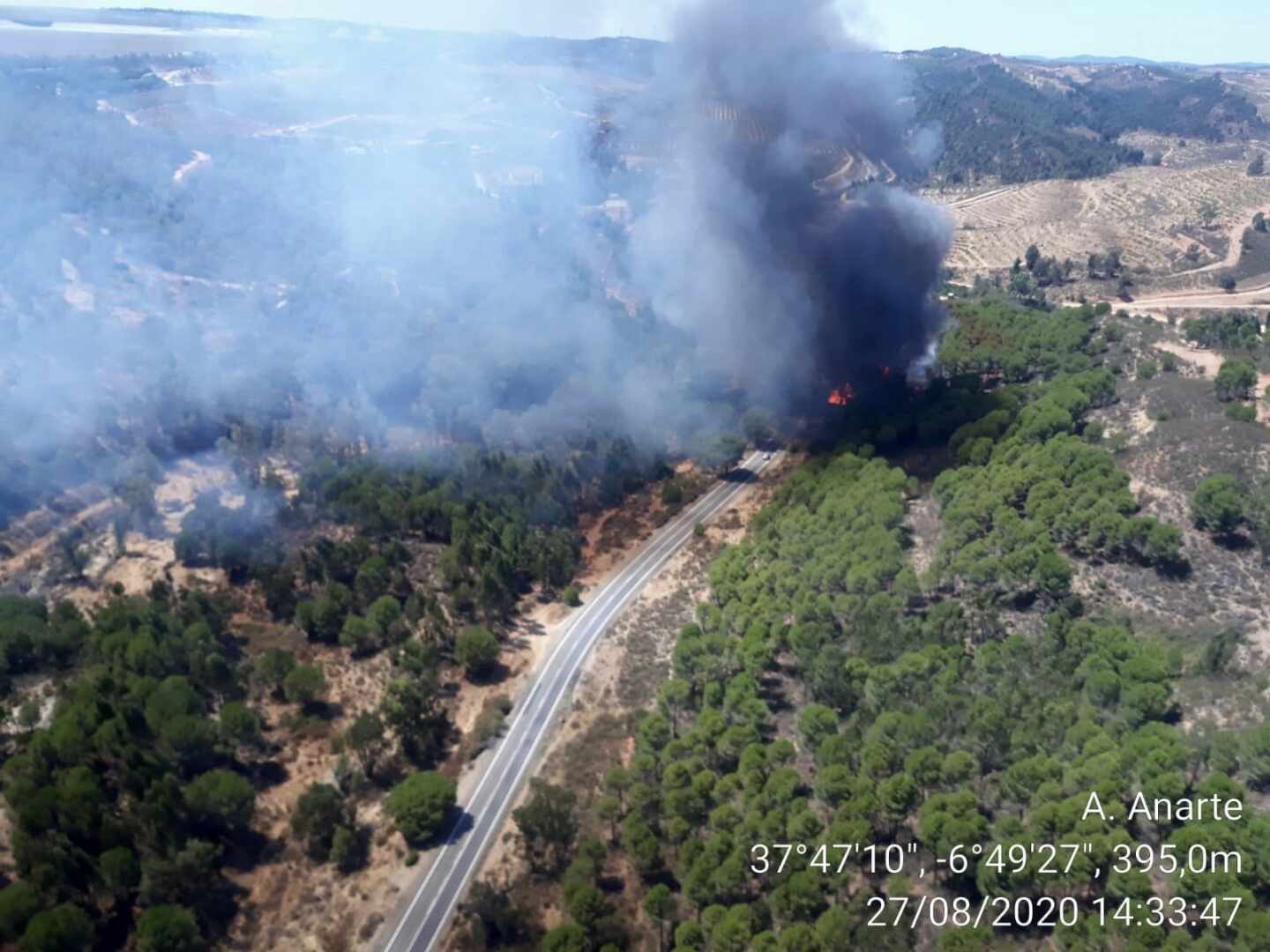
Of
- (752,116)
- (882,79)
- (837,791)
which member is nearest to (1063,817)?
(837,791)

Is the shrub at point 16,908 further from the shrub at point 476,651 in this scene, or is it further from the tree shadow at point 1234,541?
the tree shadow at point 1234,541

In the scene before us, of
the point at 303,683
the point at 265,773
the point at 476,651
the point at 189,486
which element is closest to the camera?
the point at 265,773

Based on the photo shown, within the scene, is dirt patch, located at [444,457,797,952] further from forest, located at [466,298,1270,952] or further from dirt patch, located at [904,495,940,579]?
dirt patch, located at [904,495,940,579]

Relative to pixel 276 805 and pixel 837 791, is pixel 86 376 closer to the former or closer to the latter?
pixel 276 805

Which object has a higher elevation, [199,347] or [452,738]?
[199,347]

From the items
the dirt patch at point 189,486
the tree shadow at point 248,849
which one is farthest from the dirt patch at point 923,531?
the dirt patch at point 189,486

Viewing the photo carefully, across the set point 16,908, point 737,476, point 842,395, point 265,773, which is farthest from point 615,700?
point 842,395

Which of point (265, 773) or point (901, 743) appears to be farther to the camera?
point (265, 773)

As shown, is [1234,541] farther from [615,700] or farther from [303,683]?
[303,683]
